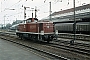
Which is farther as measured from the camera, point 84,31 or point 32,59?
point 84,31

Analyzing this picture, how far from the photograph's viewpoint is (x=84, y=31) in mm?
34844

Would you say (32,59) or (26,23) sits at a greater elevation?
(26,23)

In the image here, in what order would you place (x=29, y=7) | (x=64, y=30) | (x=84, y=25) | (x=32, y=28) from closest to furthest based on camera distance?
(x=32, y=28)
(x=84, y=25)
(x=29, y=7)
(x=64, y=30)

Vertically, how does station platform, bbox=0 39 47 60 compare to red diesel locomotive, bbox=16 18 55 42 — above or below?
below

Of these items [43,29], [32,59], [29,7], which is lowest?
[32,59]

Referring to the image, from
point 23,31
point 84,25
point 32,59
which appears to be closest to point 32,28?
point 23,31

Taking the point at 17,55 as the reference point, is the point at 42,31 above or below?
above

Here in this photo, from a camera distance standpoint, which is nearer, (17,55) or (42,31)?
(17,55)

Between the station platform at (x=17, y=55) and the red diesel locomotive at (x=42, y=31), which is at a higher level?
the red diesel locomotive at (x=42, y=31)

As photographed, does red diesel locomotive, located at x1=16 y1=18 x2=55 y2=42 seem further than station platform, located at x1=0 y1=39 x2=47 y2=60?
Yes

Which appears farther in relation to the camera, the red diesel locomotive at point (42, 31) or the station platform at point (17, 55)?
the red diesel locomotive at point (42, 31)

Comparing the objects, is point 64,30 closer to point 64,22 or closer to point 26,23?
point 64,22

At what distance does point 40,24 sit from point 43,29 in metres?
0.72

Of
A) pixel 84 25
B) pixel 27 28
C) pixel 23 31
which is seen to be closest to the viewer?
pixel 27 28
